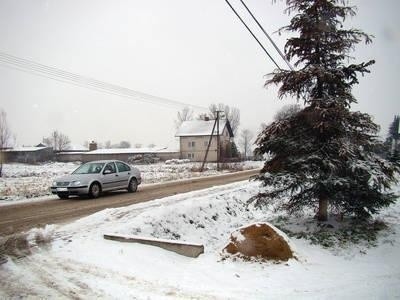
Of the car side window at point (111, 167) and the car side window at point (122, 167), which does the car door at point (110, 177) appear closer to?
the car side window at point (111, 167)

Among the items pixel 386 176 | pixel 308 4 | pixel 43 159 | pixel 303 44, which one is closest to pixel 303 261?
pixel 386 176

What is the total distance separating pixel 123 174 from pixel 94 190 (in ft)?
6.35

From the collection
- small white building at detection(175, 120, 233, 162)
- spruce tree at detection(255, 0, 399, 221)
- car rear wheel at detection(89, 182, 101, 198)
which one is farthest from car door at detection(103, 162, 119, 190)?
small white building at detection(175, 120, 233, 162)

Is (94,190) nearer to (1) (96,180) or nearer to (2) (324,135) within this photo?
(1) (96,180)

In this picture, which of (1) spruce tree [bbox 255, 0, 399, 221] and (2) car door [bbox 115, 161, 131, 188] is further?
(2) car door [bbox 115, 161, 131, 188]

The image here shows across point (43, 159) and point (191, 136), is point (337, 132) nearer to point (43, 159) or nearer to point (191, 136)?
point (191, 136)

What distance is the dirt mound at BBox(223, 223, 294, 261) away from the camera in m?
5.84

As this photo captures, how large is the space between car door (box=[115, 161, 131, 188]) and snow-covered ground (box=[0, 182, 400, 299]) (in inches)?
245

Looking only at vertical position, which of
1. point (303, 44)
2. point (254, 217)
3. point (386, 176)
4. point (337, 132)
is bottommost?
point (254, 217)

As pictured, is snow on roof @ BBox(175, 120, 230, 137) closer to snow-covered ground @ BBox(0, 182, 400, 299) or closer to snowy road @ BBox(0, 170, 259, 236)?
snowy road @ BBox(0, 170, 259, 236)

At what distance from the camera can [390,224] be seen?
8227 millimetres

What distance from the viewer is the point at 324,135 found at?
7.80 m

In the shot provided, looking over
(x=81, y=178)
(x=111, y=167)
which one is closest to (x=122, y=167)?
(x=111, y=167)

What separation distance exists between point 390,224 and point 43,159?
68.8 m
